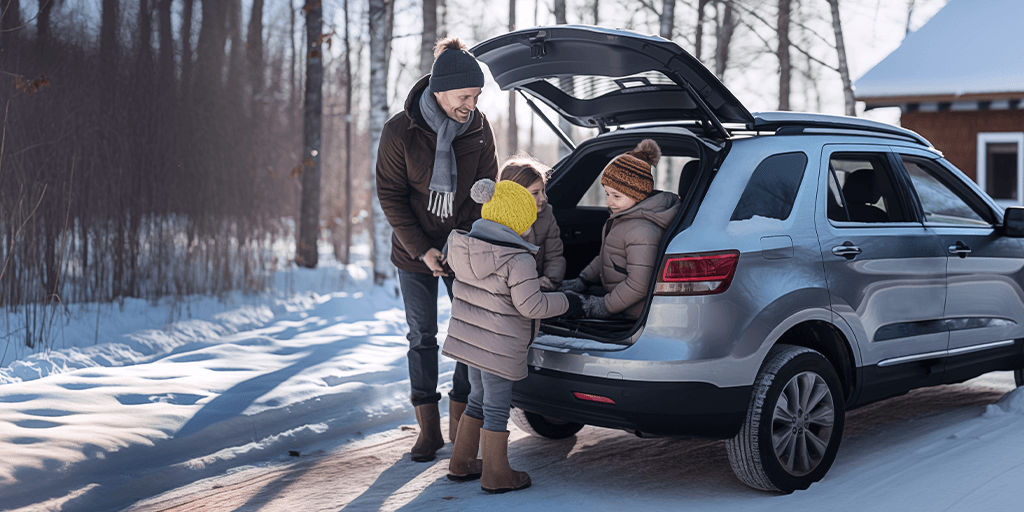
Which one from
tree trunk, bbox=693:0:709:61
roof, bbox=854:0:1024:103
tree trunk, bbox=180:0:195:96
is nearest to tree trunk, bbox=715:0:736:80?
tree trunk, bbox=693:0:709:61

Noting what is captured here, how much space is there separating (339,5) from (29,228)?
12.7 meters

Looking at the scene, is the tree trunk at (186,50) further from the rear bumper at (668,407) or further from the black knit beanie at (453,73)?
the rear bumper at (668,407)

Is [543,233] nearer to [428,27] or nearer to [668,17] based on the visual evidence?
[428,27]

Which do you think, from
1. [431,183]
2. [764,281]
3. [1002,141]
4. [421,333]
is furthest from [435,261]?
[1002,141]

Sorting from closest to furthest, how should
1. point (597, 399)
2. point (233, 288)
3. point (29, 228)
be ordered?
point (597, 399) → point (29, 228) → point (233, 288)

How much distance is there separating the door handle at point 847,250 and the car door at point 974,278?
2.98 ft

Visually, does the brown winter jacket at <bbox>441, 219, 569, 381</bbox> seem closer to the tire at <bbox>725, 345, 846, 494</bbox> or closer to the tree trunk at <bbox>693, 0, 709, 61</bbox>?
the tire at <bbox>725, 345, 846, 494</bbox>

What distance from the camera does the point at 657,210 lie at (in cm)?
405

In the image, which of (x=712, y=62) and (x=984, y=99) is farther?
(x=712, y=62)

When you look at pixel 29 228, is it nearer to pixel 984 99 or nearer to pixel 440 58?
pixel 440 58

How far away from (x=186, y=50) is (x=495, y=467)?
27.1ft

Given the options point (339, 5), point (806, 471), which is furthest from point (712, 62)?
point (806, 471)

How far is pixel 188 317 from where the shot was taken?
8820 mm

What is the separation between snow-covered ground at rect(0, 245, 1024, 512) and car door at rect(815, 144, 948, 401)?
1.64 ft
